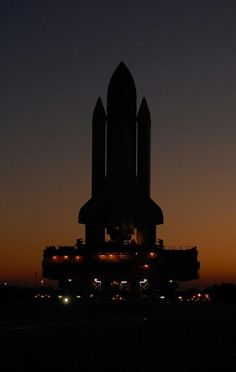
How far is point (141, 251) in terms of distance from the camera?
108500mm

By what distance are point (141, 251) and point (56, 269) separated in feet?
41.5

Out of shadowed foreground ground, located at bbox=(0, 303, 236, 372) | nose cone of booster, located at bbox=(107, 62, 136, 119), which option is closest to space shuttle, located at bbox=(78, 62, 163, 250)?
nose cone of booster, located at bbox=(107, 62, 136, 119)

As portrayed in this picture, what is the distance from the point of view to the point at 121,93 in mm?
113000

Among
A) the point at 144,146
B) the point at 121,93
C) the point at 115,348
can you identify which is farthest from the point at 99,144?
the point at 115,348

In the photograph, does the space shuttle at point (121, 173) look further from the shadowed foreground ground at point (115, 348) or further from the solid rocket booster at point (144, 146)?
the shadowed foreground ground at point (115, 348)

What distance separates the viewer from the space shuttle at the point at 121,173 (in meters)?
106

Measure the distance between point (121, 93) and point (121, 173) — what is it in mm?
13316

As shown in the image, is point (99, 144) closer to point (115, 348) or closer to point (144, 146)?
point (144, 146)

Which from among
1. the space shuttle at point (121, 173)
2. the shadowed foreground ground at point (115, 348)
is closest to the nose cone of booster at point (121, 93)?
the space shuttle at point (121, 173)

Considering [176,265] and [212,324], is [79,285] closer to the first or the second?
[176,265]

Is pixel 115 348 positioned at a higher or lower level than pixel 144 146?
lower

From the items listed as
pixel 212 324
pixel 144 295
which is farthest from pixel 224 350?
pixel 144 295

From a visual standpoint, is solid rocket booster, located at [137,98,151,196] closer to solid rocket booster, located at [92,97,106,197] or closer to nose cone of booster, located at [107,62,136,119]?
nose cone of booster, located at [107,62,136,119]

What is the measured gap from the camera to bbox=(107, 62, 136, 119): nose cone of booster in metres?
113
